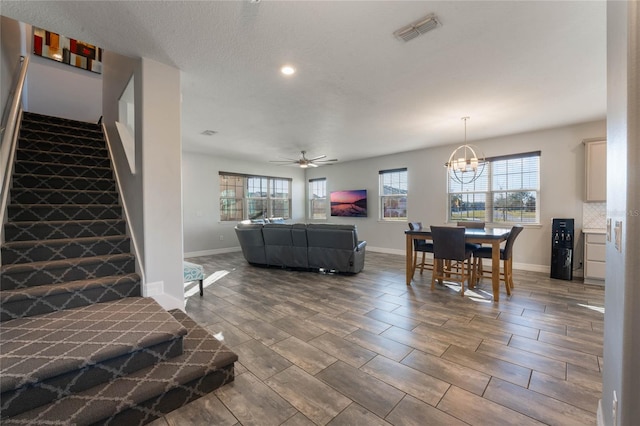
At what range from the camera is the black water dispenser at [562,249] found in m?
4.35

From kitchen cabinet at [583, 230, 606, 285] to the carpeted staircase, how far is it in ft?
17.2

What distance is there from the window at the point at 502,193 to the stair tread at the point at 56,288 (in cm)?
604

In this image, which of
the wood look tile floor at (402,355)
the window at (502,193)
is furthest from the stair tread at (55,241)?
the window at (502,193)

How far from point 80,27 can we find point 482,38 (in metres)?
3.22

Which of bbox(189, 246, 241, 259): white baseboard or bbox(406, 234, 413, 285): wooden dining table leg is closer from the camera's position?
bbox(406, 234, 413, 285): wooden dining table leg

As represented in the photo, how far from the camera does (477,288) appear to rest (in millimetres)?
3967

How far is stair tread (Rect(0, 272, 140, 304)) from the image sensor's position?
198 centimetres

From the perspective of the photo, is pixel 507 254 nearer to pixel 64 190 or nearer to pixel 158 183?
pixel 158 183

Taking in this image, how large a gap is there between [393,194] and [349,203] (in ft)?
4.49

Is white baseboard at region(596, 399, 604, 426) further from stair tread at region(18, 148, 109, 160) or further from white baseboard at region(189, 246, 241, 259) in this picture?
white baseboard at region(189, 246, 241, 259)

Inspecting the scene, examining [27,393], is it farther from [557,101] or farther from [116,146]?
[557,101]

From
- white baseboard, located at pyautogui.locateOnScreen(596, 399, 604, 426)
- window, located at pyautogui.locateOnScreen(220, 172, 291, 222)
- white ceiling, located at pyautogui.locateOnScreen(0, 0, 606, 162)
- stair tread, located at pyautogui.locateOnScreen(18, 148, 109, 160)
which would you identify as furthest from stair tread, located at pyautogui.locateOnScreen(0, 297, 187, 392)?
window, located at pyautogui.locateOnScreen(220, 172, 291, 222)

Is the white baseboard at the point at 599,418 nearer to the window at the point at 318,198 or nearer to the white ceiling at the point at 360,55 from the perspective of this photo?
the white ceiling at the point at 360,55

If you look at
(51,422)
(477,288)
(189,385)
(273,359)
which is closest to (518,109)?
(477,288)
